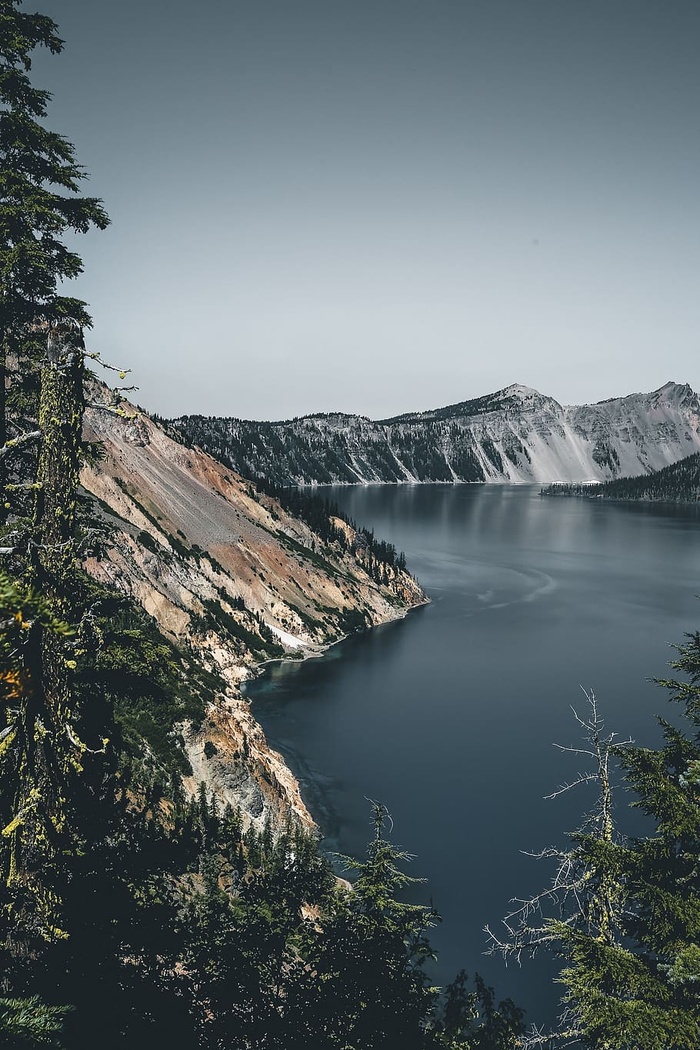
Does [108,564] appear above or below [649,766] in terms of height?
below

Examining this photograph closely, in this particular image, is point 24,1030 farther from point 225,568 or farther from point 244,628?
point 225,568

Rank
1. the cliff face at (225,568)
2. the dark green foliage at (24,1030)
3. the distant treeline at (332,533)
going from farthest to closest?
the distant treeline at (332,533), the cliff face at (225,568), the dark green foliage at (24,1030)

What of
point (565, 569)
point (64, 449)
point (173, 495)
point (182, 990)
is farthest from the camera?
point (565, 569)

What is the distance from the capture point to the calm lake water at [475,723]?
45.7 m

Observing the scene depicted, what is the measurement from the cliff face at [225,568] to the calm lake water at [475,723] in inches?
239

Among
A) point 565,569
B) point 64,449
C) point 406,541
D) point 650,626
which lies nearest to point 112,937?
point 64,449

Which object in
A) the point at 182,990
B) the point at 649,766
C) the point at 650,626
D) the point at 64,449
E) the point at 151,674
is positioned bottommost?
the point at 650,626

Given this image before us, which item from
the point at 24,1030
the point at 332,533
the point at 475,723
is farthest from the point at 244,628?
the point at 24,1030

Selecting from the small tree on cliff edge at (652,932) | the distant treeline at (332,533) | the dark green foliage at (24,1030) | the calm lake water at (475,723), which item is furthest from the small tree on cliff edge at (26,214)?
the distant treeline at (332,533)

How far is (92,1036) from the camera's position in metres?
9.60

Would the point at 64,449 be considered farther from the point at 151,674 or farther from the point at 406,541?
the point at 406,541

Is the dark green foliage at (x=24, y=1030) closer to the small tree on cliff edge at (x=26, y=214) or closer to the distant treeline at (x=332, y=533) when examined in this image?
the small tree on cliff edge at (x=26, y=214)

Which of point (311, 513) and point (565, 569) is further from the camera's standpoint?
point (565, 569)

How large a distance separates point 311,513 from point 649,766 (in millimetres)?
120629
